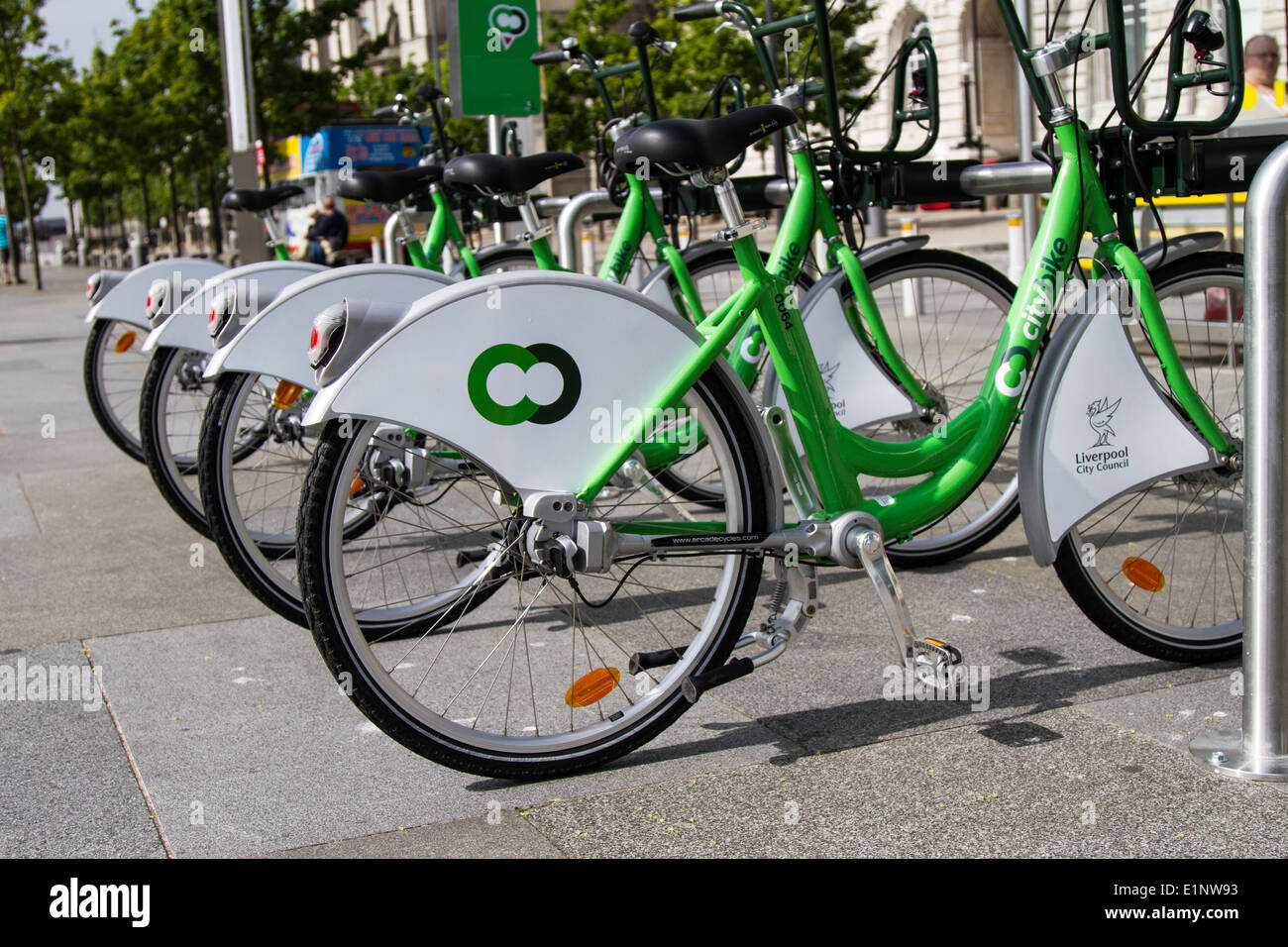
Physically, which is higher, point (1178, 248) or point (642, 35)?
point (642, 35)

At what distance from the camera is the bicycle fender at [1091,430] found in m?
3.29

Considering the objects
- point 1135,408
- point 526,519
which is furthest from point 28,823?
point 1135,408

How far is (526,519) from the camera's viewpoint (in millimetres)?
2916

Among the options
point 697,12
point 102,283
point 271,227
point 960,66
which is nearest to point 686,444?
point 697,12

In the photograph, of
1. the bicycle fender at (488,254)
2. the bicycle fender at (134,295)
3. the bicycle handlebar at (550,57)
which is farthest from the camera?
the bicycle handlebar at (550,57)

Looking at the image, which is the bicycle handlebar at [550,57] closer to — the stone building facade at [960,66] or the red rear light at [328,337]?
the red rear light at [328,337]

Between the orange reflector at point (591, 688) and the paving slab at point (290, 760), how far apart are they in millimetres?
174

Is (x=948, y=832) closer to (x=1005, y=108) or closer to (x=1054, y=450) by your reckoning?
(x=1054, y=450)

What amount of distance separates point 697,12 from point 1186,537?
2.27 m

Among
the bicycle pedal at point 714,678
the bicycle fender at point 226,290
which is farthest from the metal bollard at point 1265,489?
the bicycle fender at point 226,290

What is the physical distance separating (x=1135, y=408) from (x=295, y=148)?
35.2 m

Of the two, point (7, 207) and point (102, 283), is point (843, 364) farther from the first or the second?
point (7, 207)

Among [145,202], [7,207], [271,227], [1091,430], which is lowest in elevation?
[1091,430]

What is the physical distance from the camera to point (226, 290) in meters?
4.07
